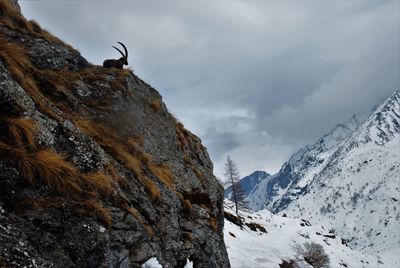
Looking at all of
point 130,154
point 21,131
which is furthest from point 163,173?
point 21,131

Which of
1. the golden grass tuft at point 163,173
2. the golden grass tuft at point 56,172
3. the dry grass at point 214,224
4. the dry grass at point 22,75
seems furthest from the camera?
the dry grass at point 214,224

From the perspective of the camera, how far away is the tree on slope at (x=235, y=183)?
72.6 m

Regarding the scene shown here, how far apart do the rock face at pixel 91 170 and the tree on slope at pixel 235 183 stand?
2139 inches

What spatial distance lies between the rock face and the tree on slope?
54339 millimetres

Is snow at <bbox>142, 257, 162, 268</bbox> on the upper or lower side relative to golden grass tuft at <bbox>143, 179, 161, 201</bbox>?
lower

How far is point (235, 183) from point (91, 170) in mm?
65941

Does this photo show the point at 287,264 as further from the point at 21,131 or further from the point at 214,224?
the point at 21,131

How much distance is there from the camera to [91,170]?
9484 mm

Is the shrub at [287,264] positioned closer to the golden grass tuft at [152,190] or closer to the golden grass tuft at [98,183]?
the golden grass tuft at [152,190]

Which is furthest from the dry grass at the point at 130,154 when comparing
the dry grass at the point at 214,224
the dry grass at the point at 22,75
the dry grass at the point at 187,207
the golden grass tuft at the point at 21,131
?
the golden grass tuft at the point at 21,131

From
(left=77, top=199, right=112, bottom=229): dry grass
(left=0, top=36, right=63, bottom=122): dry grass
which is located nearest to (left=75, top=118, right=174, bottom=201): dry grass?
(left=0, top=36, right=63, bottom=122): dry grass

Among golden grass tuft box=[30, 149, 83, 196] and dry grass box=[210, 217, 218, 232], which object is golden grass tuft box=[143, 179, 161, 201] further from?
dry grass box=[210, 217, 218, 232]

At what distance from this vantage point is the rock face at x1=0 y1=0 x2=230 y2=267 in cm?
738

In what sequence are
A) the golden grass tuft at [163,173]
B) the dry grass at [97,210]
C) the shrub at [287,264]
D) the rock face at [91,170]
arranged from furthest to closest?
the shrub at [287,264], the golden grass tuft at [163,173], the dry grass at [97,210], the rock face at [91,170]
